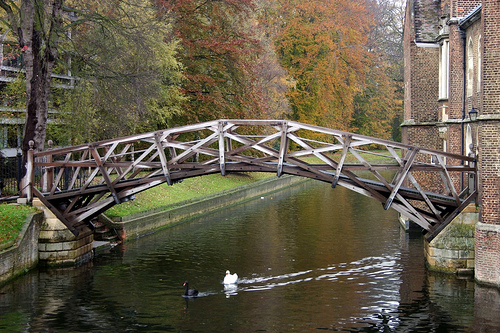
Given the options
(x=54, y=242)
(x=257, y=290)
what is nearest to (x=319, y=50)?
(x=54, y=242)

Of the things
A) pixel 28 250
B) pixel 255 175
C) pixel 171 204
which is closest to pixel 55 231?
pixel 28 250

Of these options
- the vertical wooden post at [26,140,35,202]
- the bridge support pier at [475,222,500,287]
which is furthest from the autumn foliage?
the bridge support pier at [475,222,500,287]

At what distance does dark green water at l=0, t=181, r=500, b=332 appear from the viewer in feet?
46.7

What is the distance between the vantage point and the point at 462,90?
72.0 ft

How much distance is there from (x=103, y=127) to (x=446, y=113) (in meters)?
14.8

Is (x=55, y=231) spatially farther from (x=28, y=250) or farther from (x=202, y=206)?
(x=202, y=206)

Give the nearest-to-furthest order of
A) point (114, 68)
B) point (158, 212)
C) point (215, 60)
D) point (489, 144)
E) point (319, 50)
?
1. point (489, 144)
2. point (114, 68)
3. point (158, 212)
4. point (215, 60)
5. point (319, 50)

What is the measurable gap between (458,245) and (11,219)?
508 inches

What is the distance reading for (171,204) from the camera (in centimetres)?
2847

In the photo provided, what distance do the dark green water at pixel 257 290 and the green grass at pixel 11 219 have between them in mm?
1287

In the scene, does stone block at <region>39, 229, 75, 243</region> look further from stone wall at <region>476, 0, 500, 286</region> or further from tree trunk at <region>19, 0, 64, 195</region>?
stone wall at <region>476, 0, 500, 286</region>

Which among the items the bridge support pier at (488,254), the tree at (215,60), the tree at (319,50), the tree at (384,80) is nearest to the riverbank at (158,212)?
the tree at (215,60)

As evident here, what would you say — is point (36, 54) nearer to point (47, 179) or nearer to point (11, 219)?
Answer: point (47, 179)

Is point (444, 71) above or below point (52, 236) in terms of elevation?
above
